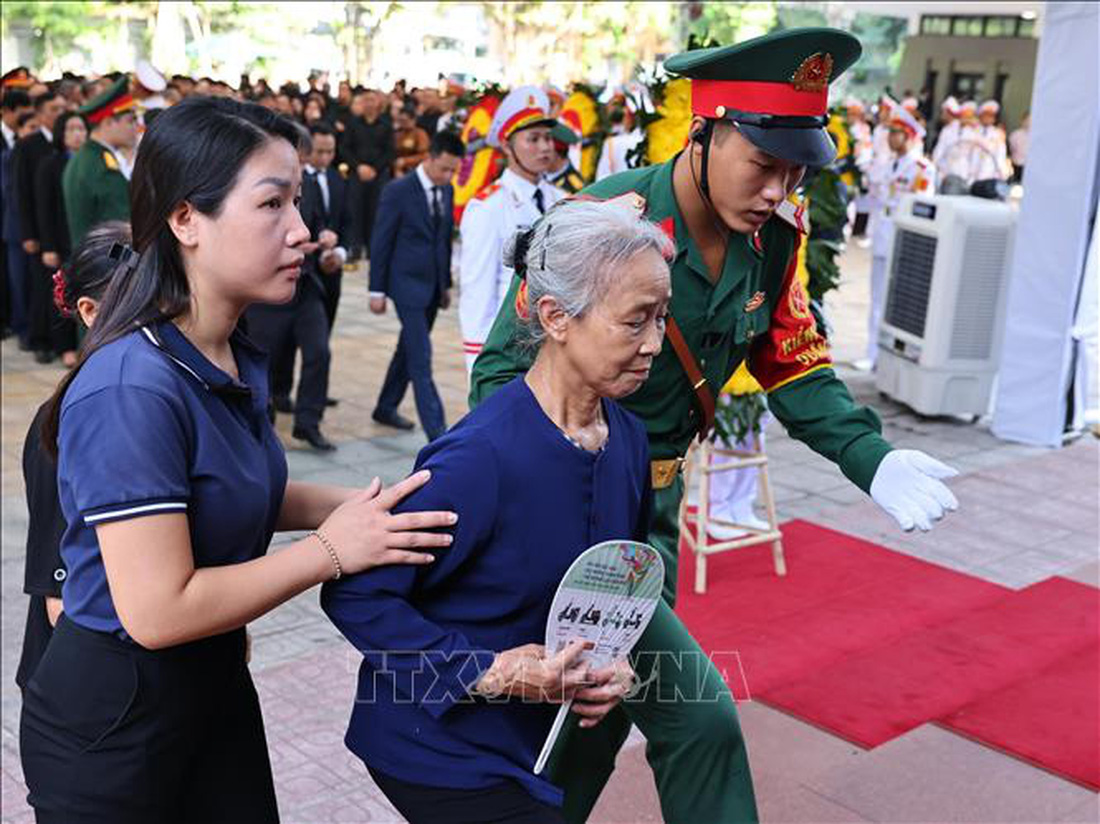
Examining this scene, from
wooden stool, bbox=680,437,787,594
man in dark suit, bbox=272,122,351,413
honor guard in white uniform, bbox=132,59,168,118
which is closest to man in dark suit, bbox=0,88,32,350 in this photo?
honor guard in white uniform, bbox=132,59,168,118

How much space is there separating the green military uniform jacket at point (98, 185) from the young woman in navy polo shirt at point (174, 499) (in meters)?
6.28

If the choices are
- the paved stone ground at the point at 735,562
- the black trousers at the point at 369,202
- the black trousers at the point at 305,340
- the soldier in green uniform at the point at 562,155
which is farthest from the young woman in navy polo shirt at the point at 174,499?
the black trousers at the point at 369,202

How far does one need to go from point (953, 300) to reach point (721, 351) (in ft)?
19.8

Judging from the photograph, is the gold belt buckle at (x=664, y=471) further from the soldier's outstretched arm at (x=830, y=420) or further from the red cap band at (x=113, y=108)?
the red cap band at (x=113, y=108)

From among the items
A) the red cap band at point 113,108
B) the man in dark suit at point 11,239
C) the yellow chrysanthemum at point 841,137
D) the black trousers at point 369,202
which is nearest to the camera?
the yellow chrysanthemum at point 841,137

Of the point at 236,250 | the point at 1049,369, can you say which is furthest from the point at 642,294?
the point at 1049,369

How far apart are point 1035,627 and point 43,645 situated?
13.0ft

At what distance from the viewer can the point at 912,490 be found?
2.67m

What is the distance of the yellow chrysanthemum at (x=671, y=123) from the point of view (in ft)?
18.6

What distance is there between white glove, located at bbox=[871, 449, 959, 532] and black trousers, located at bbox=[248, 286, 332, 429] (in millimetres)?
5302

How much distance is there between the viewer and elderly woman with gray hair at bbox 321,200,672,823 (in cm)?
209

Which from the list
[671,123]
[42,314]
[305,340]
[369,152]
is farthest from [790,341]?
[369,152]

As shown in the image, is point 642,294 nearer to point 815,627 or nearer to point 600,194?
point 600,194

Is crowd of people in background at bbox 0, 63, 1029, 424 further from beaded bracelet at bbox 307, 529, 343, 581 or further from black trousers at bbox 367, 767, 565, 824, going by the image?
black trousers at bbox 367, 767, 565, 824
